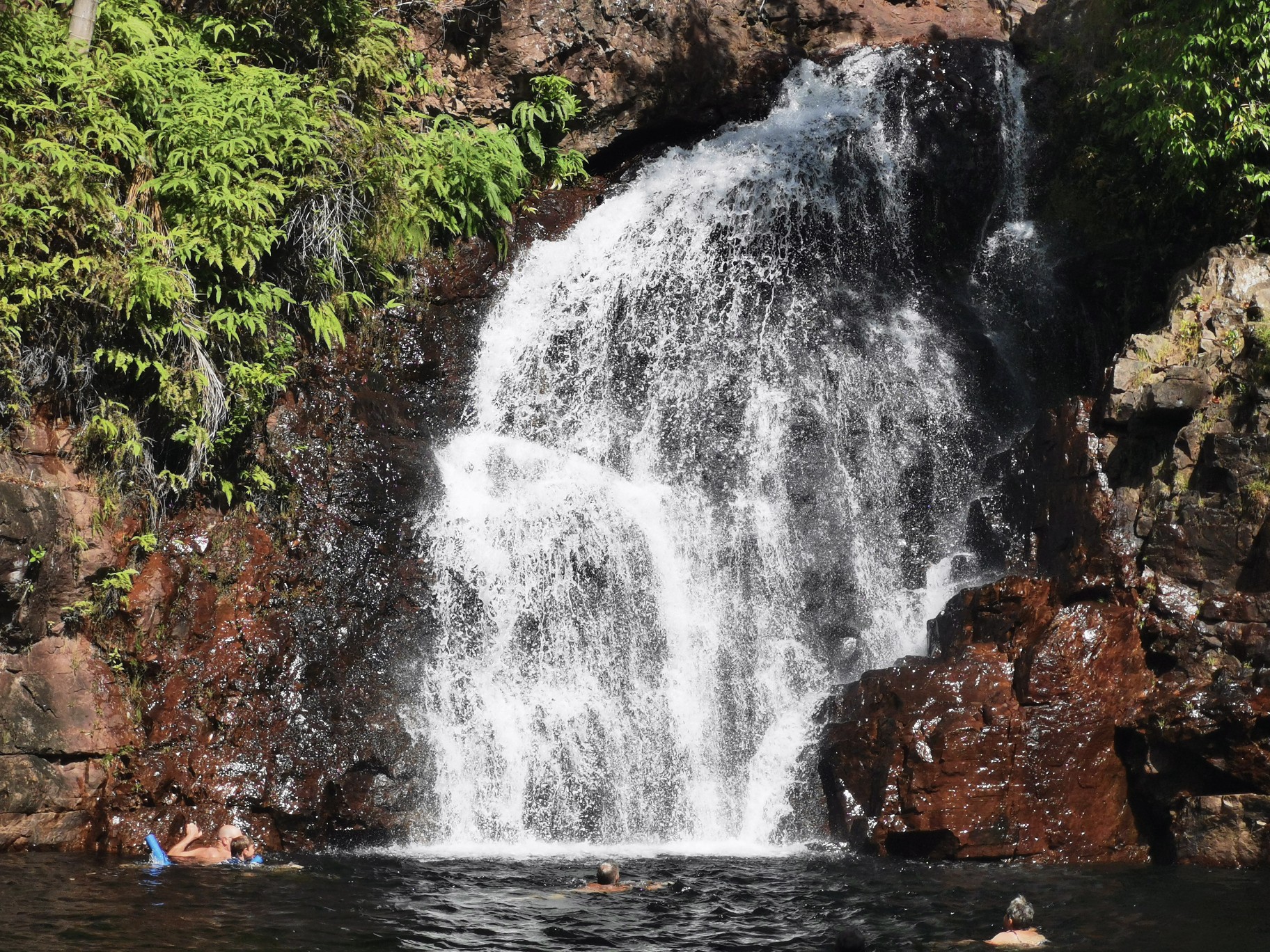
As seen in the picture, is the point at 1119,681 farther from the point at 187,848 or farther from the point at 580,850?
the point at 187,848

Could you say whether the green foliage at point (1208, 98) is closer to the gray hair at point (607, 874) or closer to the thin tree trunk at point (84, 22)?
the gray hair at point (607, 874)

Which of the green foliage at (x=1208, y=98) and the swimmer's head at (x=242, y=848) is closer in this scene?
the swimmer's head at (x=242, y=848)

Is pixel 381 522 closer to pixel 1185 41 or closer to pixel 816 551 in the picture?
pixel 816 551

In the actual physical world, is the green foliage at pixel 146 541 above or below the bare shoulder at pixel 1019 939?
above

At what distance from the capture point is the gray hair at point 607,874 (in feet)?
31.8

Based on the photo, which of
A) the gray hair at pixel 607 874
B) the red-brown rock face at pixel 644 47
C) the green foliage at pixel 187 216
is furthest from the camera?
the red-brown rock face at pixel 644 47

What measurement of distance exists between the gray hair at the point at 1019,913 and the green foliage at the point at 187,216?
9.56 meters

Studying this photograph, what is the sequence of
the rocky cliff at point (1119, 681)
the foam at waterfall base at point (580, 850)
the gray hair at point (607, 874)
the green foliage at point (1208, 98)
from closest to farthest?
the gray hair at point (607, 874), the rocky cliff at point (1119, 681), the foam at waterfall base at point (580, 850), the green foliage at point (1208, 98)

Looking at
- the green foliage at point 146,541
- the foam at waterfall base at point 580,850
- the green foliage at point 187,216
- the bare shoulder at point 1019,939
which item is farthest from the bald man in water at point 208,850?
the bare shoulder at point 1019,939

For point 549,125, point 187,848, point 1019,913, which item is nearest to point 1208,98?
point 549,125

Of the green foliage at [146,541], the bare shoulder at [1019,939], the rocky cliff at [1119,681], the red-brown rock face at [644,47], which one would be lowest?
the bare shoulder at [1019,939]

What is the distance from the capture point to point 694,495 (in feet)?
50.2

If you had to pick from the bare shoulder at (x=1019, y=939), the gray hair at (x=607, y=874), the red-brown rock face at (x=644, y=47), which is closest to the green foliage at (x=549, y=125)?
the red-brown rock face at (x=644, y=47)

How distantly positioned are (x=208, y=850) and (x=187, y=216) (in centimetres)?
710
